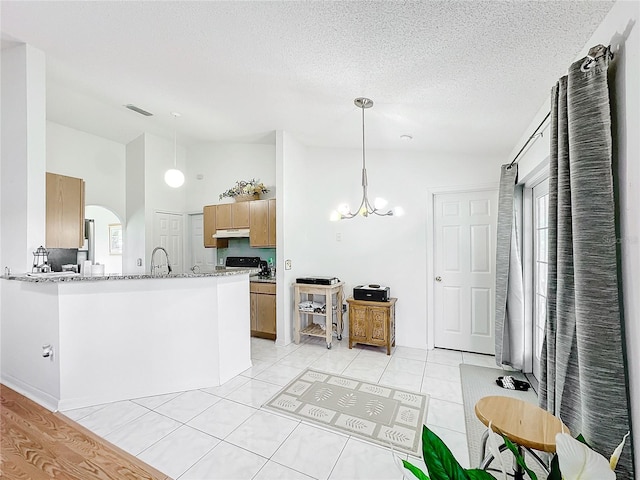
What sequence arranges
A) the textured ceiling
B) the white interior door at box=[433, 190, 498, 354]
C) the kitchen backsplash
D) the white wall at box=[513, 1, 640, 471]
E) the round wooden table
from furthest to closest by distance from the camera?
the kitchen backsplash < the white interior door at box=[433, 190, 498, 354] < the textured ceiling < the round wooden table < the white wall at box=[513, 1, 640, 471]

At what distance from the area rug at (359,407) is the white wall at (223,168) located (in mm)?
2980

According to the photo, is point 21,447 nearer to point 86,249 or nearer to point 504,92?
point 86,249

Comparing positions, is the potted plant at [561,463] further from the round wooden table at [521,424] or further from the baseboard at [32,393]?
the baseboard at [32,393]

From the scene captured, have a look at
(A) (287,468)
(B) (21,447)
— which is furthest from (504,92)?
(B) (21,447)

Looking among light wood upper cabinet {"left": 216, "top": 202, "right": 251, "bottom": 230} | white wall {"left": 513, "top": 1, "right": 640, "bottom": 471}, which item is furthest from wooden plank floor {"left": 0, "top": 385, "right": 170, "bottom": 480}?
light wood upper cabinet {"left": 216, "top": 202, "right": 251, "bottom": 230}

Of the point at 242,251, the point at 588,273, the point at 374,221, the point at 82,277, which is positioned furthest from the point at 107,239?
the point at 588,273

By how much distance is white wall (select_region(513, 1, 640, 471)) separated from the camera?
107 cm

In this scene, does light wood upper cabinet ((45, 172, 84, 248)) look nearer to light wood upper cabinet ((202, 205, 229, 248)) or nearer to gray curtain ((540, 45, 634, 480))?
light wood upper cabinet ((202, 205, 229, 248))

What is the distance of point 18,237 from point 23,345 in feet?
3.22

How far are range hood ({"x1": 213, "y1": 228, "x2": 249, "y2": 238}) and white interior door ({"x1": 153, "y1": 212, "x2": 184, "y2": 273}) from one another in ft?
3.65

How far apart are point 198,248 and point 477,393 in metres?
4.98

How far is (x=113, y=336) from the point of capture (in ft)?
8.31

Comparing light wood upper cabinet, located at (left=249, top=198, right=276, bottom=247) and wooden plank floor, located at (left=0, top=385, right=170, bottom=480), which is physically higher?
light wood upper cabinet, located at (left=249, top=198, right=276, bottom=247)

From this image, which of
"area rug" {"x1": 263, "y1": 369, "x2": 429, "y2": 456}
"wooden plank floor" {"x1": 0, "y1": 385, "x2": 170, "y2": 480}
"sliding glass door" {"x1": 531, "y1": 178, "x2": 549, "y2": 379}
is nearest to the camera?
"wooden plank floor" {"x1": 0, "y1": 385, "x2": 170, "y2": 480}
